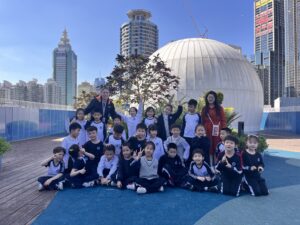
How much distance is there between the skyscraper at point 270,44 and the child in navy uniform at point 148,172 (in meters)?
43.5

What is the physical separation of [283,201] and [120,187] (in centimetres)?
265

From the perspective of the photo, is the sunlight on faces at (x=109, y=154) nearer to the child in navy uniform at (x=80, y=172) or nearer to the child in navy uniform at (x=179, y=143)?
the child in navy uniform at (x=80, y=172)

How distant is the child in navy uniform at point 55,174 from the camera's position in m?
4.78

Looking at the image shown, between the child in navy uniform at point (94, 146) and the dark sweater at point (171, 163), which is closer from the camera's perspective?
the dark sweater at point (171, 163)

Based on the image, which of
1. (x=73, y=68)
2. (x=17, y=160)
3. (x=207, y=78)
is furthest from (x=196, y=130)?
(x=73, y=68)

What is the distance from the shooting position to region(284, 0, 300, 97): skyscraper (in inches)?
1463

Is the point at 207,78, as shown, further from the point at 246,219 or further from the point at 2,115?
the point at 246,219

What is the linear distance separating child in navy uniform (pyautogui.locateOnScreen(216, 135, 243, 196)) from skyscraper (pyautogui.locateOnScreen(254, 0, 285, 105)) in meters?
43.1

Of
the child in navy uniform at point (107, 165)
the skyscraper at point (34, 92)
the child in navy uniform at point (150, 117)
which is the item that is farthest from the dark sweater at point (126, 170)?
the skyscraper at point (34, 92)

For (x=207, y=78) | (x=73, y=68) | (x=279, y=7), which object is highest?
(x=279, y=7)

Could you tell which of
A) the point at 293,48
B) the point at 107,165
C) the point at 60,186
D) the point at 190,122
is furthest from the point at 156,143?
the point at 293,48

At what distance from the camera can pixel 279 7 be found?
2272 inches

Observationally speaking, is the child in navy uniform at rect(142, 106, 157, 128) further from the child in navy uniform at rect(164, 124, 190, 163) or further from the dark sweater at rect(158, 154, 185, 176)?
the dark sweater at rect(158, 154, 185, 176)

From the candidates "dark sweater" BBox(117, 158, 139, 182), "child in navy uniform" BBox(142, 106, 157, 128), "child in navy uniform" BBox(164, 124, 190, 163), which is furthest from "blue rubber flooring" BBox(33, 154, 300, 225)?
"child in navy uniform" BBox(142, 106, 157, 128)
